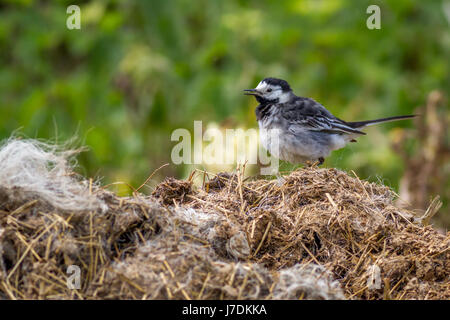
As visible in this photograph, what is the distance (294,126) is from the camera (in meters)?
7.74

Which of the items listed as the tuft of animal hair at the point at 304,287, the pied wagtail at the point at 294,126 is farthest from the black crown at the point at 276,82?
the tuft of animal hair at the point at 304,287

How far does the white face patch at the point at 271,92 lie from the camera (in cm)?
794

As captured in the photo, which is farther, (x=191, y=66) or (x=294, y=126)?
(x=191, y=66)

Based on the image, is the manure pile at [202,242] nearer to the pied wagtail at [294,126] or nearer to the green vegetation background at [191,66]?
the pied wagtail at [294,126]

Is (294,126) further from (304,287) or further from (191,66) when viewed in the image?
(191,66)

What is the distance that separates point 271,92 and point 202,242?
13.6 feet

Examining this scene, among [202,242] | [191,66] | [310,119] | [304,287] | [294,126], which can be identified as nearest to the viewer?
[304,287]

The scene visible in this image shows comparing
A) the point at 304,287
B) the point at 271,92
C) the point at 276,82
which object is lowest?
the point at 304,287

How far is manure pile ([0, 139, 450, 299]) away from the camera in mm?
3750

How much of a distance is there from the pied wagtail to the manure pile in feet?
8.41

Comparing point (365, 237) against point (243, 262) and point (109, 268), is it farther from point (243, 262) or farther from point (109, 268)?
point (109, 268)

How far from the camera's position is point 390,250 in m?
4.46

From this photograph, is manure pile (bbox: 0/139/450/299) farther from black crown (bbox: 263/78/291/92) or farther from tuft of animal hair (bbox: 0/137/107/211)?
black crown (bbox: 263/78/291/92)

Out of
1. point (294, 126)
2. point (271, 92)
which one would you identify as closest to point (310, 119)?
point (294, 126)
